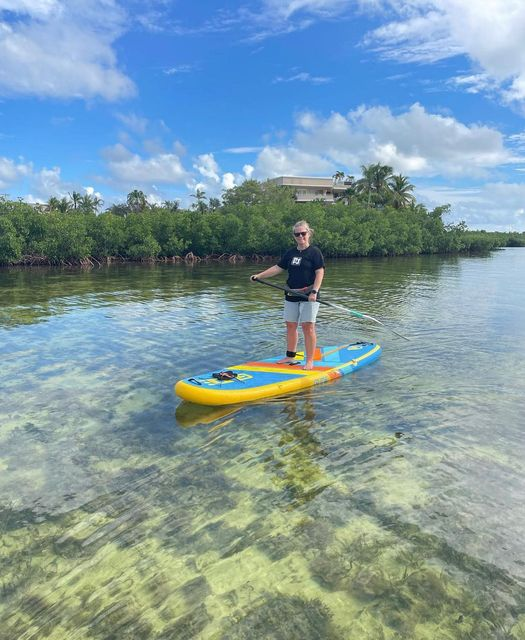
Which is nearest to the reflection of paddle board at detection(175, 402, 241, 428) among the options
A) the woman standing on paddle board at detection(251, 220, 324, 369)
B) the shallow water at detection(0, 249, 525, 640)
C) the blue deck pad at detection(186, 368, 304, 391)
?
the shallow water at detection(0, 249, 525, 640)

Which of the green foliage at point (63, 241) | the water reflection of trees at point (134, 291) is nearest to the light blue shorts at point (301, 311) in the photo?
the water reflection of trees at point (134, 291)

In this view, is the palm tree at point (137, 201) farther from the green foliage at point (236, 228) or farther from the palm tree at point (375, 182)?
the palm tree at point (375, 182)

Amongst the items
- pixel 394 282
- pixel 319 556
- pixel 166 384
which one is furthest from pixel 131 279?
pixel 319 556

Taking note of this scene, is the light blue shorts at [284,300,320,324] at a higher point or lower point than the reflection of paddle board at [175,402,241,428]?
higher

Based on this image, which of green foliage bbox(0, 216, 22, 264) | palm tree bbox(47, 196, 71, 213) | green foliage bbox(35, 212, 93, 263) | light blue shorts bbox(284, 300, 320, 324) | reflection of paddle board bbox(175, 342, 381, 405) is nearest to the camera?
reflection of paddle board bbox(175, 342, 381, 405)

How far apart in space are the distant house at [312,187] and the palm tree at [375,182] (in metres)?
11.1

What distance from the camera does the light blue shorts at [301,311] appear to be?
299 inches

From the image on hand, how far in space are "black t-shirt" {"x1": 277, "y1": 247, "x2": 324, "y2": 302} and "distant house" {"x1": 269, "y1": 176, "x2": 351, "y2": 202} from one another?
7710 cm

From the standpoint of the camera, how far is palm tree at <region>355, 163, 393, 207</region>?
6994 centimetres

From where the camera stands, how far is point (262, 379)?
7316 millimetres

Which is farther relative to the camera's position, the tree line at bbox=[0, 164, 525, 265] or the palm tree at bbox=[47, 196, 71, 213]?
the palm tree at bbox=[47, 196, 71, 213]

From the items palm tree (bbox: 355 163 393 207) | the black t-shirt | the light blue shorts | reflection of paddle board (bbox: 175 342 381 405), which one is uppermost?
palm tree (bbox: 355 163 393 207)

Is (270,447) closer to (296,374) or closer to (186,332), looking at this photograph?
(296,374)

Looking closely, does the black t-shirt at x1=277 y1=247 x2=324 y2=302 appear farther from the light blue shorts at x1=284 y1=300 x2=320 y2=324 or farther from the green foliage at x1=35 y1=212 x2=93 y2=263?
the green foliage at x1=35 y1=212 x2=93 y2=263
